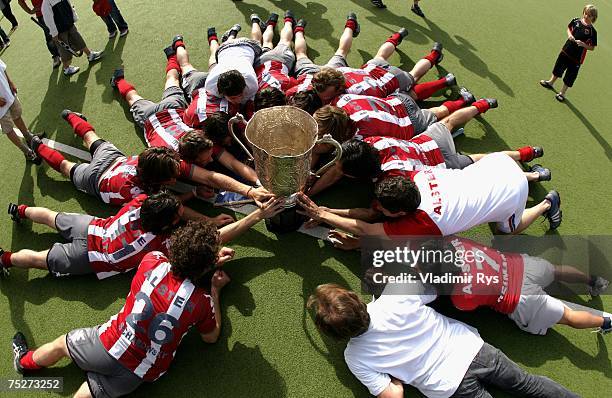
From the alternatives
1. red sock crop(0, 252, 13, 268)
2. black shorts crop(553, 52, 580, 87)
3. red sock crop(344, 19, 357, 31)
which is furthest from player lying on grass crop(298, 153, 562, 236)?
red sock crop(344, 19, 357, 31)

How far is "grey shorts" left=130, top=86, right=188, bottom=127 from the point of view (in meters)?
4.66

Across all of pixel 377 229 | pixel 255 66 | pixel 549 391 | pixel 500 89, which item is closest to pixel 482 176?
pixel 377 229

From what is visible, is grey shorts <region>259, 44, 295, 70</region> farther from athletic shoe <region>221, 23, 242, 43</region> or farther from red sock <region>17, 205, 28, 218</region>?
red sock <region>17, 205, 28, 218</region>

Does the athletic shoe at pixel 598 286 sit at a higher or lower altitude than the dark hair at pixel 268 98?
lower

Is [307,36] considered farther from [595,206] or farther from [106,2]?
[595,206]

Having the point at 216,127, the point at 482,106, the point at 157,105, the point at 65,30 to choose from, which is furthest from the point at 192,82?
the point at 482,106

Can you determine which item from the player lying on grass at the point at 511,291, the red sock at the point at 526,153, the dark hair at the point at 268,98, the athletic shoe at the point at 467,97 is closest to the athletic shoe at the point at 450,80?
the athletic shoe at the point at 467,97

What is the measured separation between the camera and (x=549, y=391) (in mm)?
3014

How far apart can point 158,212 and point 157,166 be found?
0.53 m

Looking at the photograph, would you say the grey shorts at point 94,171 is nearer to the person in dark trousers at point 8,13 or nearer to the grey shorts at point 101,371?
the grey shorts at point 101,371

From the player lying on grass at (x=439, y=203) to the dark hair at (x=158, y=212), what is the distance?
1.04 metres

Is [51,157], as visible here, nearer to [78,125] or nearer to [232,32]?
[78,125]

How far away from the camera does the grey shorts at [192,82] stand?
4.90 meters

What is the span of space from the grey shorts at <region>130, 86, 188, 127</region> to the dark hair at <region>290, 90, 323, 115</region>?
1359 millimetres
